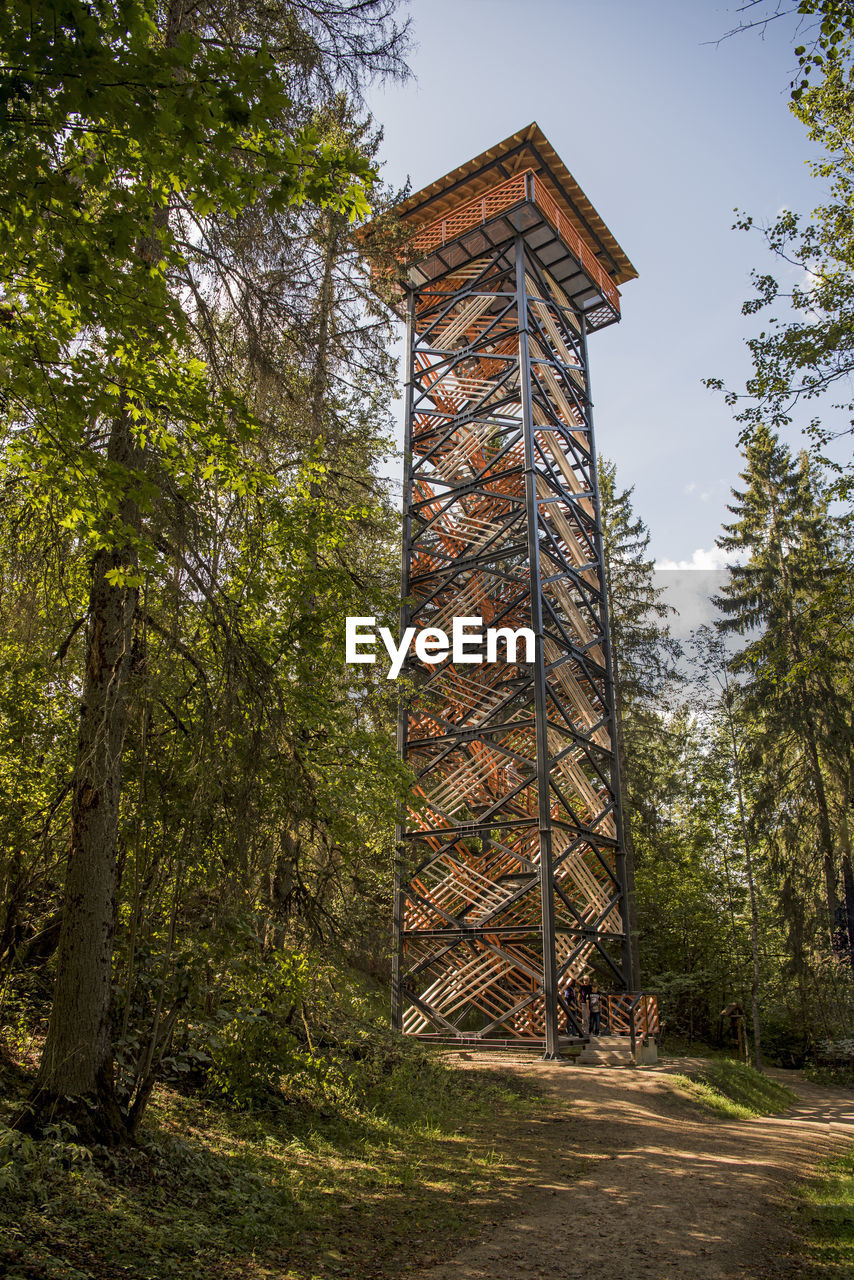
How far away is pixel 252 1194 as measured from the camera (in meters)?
4.95

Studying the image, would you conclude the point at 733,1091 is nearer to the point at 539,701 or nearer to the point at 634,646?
the point at 539,701

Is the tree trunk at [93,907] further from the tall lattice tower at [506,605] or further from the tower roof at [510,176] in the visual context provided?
the tower roof at [510,176]

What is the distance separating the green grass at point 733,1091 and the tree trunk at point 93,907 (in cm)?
833

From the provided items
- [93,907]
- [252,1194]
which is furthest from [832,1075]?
[93,907]

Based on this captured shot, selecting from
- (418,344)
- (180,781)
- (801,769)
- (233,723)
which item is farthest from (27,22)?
(801,769)

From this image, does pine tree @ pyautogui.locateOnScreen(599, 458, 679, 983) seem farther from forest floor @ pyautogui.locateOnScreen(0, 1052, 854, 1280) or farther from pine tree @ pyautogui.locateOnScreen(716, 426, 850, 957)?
forest floor @ pyautogui.locateOnScreen(0, 1052, 854, 1280)

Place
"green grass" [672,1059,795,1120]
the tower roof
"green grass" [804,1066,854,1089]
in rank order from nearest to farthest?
"green grass" [672,1059,795,1120] → the tower roof → "green grass" [804,1066,854,1089]

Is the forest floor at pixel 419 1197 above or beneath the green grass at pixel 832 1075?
above

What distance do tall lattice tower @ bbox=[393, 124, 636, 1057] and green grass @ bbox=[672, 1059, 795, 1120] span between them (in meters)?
1.99

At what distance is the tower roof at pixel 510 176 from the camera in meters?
16.7

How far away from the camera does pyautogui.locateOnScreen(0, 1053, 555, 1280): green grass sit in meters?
3.82

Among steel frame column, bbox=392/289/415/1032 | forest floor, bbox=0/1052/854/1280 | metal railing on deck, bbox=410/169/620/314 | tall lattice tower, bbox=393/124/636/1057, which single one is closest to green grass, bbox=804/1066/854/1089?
tall lattice tower, bbox=393/124/636/1057

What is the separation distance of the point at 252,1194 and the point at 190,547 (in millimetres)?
3900

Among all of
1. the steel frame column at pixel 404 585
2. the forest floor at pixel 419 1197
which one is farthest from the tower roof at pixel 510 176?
the forest floor at pixel 419 1197
